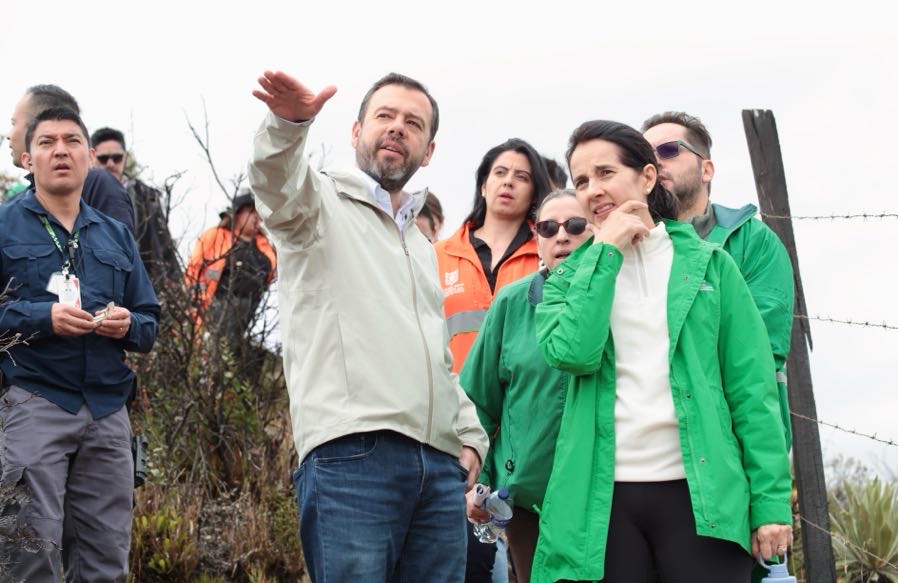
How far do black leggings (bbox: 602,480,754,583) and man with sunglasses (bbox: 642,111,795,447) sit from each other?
114cm

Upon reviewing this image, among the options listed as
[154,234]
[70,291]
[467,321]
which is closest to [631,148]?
[467,321]

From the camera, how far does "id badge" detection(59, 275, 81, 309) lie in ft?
16.8

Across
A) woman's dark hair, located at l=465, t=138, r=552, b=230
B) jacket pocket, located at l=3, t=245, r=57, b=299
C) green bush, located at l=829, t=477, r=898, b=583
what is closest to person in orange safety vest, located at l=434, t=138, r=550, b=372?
woman's dark hair, located at l=465, t=138, r=552, b=230

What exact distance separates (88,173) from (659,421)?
12.0 feet

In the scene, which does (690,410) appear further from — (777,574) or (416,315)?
(416,315)

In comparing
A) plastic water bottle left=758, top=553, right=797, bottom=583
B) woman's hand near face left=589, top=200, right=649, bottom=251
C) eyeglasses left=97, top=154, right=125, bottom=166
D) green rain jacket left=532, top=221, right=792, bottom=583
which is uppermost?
eyeglasses left=97, top=154, right=125, bottom=166

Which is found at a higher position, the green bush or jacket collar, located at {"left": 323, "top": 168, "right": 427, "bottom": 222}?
jacket collar, located at {"left": 323, "top": 168, "right": 427, "bottom": 222}

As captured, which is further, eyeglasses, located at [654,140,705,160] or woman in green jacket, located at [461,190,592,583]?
eyeglasses, located at [654,140,705,160]

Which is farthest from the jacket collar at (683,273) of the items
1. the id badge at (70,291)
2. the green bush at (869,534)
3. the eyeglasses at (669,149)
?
the green bush at (869,534)

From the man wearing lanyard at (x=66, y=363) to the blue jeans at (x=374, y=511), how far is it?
1515 mm

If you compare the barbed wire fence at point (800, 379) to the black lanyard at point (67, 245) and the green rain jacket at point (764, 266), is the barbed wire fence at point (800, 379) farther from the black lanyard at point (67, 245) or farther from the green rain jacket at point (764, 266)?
the black lanyard at point (67, 245)

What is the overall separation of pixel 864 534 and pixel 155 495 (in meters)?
4.58

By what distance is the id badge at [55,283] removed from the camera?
5160mm

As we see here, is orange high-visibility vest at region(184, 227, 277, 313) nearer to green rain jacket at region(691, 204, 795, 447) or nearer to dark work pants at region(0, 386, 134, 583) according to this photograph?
dark work pants at region(0, 386, 134, 583)
